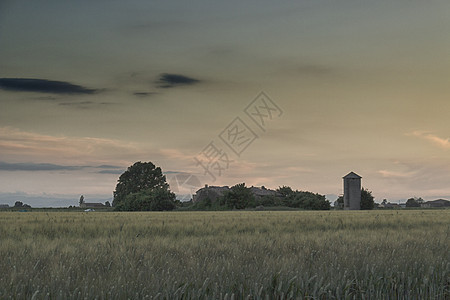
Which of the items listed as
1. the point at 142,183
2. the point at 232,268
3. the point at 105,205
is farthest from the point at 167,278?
the point at 105,205

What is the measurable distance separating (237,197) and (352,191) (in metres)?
25.2

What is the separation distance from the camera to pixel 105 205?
12456cm

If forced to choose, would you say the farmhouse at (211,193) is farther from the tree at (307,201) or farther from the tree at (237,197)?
the tree at (237,197)

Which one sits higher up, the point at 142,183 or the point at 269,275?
the point at 142,183

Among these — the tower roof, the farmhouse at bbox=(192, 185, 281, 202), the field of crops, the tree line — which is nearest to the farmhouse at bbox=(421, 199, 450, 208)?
the tower roof

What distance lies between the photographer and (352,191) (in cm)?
7756

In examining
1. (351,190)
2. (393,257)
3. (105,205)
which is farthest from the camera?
(105,205)

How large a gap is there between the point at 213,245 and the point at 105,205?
123 meters

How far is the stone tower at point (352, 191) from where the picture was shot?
77125mm

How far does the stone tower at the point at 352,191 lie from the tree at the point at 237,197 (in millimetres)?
22329

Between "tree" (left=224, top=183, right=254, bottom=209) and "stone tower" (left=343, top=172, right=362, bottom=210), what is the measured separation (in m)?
22.3

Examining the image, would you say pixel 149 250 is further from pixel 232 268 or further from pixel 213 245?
pixel 232 268

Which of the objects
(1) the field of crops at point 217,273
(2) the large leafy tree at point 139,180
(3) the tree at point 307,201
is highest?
(2) the large leafy tree at point 139,180

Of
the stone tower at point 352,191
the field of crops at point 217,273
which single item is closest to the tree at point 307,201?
the stone tower at point 352,191
